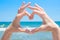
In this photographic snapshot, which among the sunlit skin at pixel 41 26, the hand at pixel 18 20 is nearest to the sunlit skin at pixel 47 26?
the sunlit skin at pixel 41 26

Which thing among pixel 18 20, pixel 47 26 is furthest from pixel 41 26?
pixel 18 20

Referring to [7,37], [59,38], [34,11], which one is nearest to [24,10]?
[34,11]

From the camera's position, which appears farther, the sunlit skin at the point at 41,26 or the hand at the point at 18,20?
the hand at the point at 18,20

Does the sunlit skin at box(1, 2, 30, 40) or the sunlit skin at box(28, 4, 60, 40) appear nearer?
the sunlit skin at box(28, 4, 60, 40)

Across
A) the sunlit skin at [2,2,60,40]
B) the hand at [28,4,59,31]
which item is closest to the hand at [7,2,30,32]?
the sunlit skin at [2,2,60,40]

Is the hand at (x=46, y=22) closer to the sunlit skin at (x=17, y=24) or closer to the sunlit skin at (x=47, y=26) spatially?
the sunlit skin at (x=47, y=26)

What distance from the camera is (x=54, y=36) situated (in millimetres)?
1573

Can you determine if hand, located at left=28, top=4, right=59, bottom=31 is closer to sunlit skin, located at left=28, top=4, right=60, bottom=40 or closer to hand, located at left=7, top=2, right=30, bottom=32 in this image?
sunlit skin, located at left=28, top=4, right=60, bottom=40

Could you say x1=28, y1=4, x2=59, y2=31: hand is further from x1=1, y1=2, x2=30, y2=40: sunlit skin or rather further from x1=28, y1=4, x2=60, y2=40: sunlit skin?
x1=1, y1=2, x2=30, y2=40: sunlit skin

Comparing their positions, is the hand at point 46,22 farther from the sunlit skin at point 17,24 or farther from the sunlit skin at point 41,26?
the sunlit skin at point 17,24

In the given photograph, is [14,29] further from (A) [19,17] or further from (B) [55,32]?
(B) [55,32]

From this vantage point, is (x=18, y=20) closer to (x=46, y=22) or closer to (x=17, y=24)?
(x=17, y=24)

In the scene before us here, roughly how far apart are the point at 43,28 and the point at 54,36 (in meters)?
0.13

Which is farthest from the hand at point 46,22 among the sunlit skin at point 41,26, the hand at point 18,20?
the hand at point 18,20
